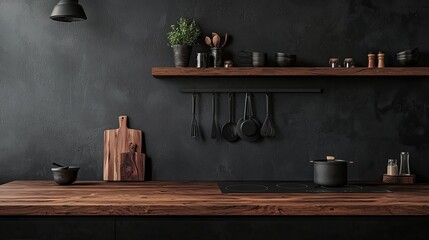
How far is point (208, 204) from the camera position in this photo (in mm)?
2723

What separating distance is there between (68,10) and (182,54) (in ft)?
2.53

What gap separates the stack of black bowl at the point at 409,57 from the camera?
3594 mm

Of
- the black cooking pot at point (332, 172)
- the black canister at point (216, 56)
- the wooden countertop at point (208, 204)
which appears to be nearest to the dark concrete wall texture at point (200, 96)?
the black canister at point (216, 56)

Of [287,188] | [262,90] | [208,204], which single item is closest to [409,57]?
[262,90]

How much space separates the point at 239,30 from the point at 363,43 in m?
0.86

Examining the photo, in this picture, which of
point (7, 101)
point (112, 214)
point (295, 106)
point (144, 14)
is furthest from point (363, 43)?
point (7, 101)

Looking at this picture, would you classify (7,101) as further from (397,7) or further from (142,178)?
(397,7)

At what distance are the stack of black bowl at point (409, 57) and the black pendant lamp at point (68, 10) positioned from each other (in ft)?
6.83

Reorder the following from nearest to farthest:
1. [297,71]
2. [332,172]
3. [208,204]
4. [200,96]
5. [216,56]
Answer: [208,204]
[332,172]
[297,71]
[216,56]
[200,96]

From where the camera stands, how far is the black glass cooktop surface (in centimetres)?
317

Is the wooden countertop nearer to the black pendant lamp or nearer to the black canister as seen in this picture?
the black canister

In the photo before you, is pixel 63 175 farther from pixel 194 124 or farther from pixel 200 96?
pixel 200 96

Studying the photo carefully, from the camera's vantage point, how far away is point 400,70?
3.55 meters
